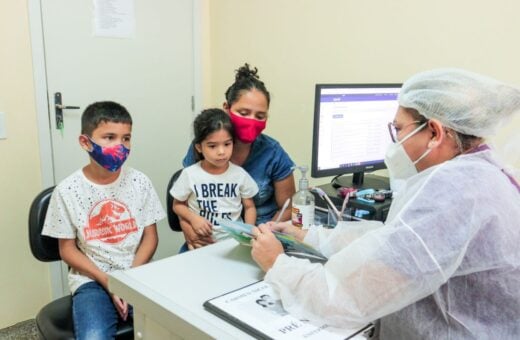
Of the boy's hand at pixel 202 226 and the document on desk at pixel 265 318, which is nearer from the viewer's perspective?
the document on desk at pixel 265 318

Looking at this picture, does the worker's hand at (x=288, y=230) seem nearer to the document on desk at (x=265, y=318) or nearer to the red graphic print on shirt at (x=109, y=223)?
the document on desk at (x=265, y=318)

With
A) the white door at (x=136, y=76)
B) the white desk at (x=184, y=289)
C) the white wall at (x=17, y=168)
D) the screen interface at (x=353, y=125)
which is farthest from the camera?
the white door at (x=136, y=76)

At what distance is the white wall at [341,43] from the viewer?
171 centimetres

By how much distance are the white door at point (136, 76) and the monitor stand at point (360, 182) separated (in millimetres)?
1239

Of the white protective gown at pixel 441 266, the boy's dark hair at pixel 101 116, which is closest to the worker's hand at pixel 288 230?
the white protective gown at pixel 441 266

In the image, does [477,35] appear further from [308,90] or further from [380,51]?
[308,90]

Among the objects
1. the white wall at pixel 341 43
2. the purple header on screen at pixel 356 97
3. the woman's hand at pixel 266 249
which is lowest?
the woman's hand at pixel 266 249

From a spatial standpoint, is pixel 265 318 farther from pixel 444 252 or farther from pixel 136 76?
pixel 136 76

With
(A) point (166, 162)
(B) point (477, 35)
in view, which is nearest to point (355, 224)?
(B) point (477, 35)

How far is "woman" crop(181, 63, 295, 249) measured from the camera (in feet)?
5.46

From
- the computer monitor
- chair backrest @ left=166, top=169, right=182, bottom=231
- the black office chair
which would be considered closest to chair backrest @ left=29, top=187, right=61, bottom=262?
the black office chair

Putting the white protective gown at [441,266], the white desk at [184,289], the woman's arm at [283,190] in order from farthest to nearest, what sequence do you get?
the woman's arm at [283,190] → the white desk at [184,289] → the white protective gown at [441,266]

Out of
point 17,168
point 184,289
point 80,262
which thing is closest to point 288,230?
point 184,289

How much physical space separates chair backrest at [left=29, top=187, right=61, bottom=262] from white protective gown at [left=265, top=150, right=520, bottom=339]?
3.41 ft
